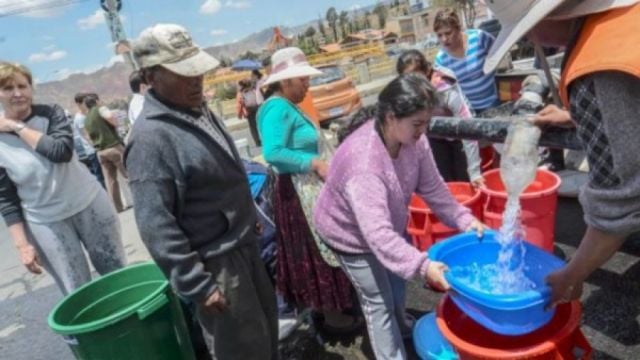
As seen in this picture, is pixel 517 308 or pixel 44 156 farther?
pixel 44 156

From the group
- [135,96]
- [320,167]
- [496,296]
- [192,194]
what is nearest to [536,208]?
[320,167]

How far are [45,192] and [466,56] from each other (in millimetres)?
3099

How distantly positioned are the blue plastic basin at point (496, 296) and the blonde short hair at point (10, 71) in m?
2.18

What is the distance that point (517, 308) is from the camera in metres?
1.47

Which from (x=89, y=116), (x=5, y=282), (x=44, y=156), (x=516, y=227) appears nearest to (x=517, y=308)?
(x=516, y=227)

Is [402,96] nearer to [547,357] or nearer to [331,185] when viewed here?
[331,185]

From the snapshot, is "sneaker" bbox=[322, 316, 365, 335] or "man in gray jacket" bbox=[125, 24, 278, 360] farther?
"sneaker" bbox=[322, 316, 365, 335]

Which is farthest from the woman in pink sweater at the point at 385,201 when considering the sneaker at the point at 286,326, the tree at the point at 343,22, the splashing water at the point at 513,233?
the tree at the point at 343,22

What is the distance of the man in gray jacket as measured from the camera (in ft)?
5.69

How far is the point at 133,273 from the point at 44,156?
0.78 metres

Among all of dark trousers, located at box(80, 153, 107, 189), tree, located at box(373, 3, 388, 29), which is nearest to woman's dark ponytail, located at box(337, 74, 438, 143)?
dark trousers, located at box(80, 153, 107, 189)

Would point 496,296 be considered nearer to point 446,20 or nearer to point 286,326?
point 286,326

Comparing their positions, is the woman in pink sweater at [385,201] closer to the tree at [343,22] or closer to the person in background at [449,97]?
the person in background at [449,97]

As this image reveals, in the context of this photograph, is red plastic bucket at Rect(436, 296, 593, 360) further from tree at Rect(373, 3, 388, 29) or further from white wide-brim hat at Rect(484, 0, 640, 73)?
tree at Rect(373, 3, 388, 29)
